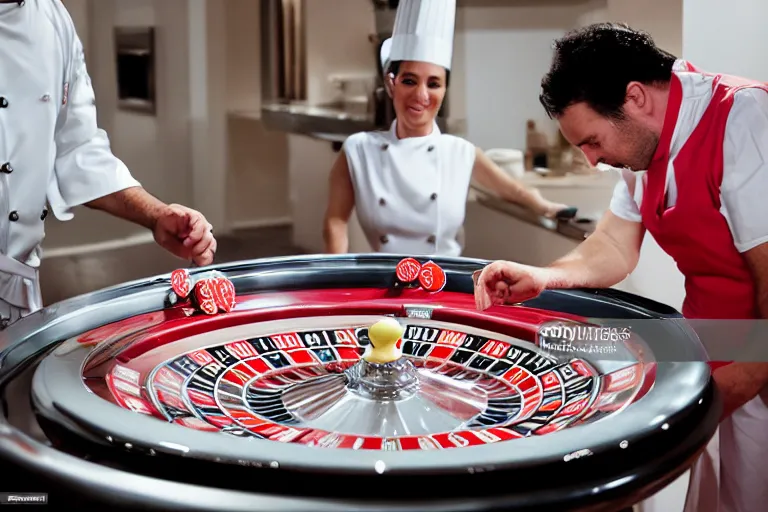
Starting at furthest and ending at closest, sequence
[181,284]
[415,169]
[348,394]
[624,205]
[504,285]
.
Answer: [415,169] → [624,205] → [504,285] → [181,284] → [348,394]

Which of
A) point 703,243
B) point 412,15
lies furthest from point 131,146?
point 703,243

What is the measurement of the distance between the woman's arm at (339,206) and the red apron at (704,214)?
0.91 meters

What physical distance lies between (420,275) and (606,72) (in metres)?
0.64

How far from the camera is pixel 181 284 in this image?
1810 millimetres

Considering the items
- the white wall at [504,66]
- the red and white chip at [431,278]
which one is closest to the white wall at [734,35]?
the white wall at [504,66]

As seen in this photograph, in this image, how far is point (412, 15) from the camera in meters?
2.38

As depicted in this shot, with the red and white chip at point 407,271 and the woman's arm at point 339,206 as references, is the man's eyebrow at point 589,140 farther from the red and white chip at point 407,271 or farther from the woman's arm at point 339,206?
the woman's arm at point 339,206

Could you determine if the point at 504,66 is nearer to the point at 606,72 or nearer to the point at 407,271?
the point at 606,72

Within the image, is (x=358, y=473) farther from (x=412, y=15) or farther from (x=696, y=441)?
(x=412, y=15)

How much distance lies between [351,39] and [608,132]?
33.9 inches

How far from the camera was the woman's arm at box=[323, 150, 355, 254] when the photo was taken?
243 cm

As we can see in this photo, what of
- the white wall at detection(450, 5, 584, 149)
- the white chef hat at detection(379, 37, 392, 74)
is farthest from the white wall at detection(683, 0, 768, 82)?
the white chef hat at detection(379, 37, 392, 74)

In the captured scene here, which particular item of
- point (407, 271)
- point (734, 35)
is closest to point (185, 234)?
point (407, 271)

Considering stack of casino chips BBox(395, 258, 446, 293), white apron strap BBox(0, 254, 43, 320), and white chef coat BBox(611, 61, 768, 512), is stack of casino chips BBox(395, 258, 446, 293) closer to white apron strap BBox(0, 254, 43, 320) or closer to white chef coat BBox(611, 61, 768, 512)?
white chef coat BBox(611, 61, 768, 512)
